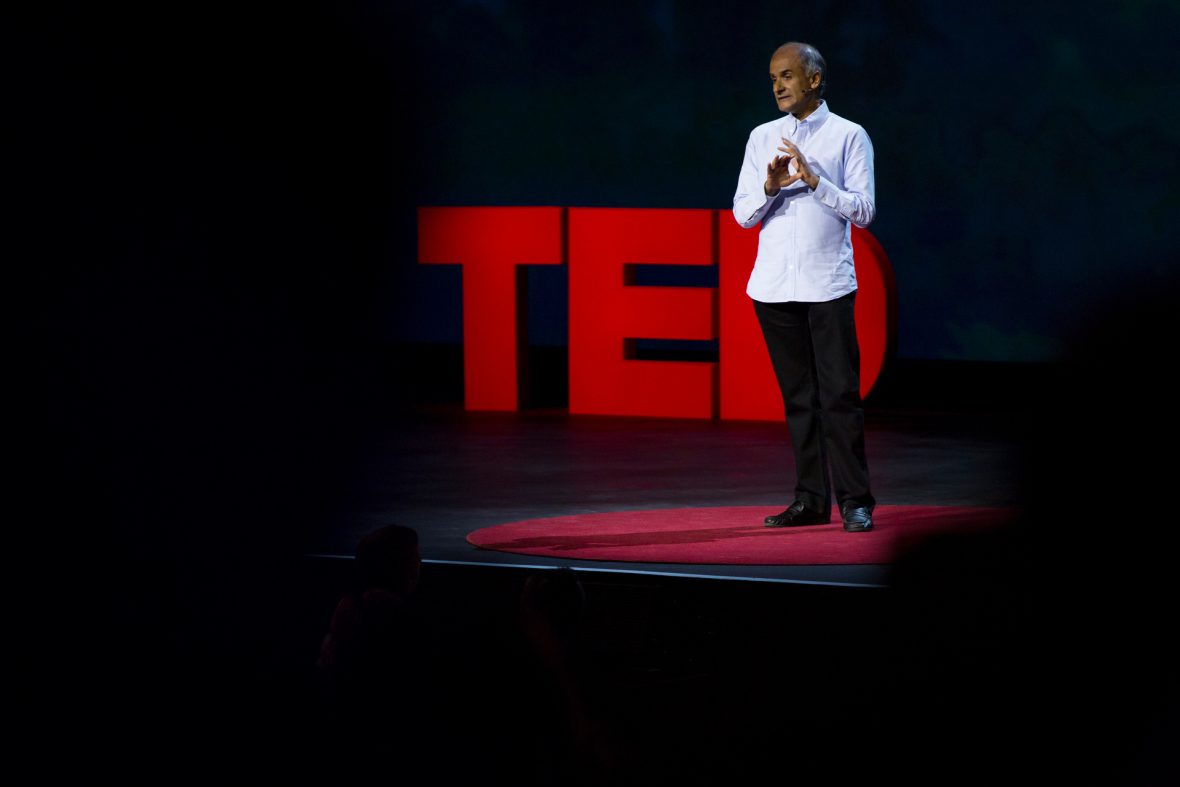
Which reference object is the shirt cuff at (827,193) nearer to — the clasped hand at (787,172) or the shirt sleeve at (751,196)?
the clasped hand at (787,172)

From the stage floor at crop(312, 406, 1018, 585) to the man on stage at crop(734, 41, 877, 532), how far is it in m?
0.62

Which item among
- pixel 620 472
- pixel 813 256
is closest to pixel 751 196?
pixel 813 256

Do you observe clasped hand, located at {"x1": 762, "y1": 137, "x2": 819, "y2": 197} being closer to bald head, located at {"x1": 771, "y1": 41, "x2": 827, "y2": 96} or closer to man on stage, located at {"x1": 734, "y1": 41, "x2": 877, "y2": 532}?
man on stage, located at {"x1": 734, "y1": 41, "x2": 877, "y2": 532}

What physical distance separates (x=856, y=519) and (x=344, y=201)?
7283mm

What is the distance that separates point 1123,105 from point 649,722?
791 centimetres

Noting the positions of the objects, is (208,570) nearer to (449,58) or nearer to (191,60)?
(191,60)

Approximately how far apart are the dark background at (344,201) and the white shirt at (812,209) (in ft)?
4.93

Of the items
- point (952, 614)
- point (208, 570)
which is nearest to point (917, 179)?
point (208, 570)

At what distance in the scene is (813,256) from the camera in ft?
15.2

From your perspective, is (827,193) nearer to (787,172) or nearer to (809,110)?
(787,172)

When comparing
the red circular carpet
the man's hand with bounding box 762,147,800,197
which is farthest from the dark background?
the man's hand with bounding box 762,147,800,197

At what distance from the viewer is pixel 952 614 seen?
9.95 ft

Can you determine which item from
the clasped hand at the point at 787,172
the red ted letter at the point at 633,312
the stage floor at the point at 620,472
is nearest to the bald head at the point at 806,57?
the clasped hand at the point at 787,172

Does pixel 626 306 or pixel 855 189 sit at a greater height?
pixel 855 189
